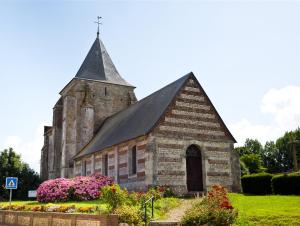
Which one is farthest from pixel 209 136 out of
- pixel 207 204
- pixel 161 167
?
pixel 207 204

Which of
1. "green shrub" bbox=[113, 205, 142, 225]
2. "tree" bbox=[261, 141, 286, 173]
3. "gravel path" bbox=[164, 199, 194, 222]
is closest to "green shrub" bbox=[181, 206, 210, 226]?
"gravel path" bbox=[164, 199, 194, 222]

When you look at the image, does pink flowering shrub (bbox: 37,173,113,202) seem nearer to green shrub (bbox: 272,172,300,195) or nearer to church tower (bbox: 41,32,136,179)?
church tower (bbox: 41,32,136,179)

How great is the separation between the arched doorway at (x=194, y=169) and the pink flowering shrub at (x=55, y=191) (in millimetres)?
7874

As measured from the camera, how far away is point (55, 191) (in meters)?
23.6

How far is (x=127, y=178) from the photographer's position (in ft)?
78.3

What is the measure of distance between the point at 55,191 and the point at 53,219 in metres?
8.99

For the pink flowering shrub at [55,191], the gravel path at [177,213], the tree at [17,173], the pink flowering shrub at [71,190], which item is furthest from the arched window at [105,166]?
the tree at [17,173]

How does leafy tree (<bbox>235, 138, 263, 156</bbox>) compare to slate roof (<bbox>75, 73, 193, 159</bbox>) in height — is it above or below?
above

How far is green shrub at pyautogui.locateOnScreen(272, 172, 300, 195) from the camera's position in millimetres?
19391

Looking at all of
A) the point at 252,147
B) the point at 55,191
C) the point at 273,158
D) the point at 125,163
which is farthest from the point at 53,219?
the point at 252,147

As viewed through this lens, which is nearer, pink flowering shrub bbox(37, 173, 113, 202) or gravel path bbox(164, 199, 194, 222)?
gravel path bbox(164, 199, 194, 222)

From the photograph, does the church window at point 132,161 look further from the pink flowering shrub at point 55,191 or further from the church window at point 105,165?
the church window at point 105,165

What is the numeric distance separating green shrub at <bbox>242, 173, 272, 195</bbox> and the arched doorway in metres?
2.87

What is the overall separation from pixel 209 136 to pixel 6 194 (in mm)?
25413
